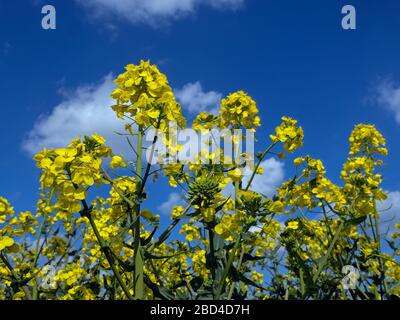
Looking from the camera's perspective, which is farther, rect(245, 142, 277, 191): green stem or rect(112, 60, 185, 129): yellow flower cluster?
rect(245, 142, 277, 191): green stem

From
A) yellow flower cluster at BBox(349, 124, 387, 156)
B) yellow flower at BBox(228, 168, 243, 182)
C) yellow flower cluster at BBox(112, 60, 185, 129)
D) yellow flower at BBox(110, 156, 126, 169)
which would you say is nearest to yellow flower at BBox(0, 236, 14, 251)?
yellow flower at BBox(110, 156, 126, 169)

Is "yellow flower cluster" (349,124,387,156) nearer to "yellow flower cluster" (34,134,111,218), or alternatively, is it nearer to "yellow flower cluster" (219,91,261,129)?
"yellow flower cluster" (219,91,261,129)

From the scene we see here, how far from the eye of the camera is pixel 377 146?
5336 millimetres

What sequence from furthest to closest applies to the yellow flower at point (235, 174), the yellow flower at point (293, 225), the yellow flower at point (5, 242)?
the yellow flower at point (293, 225)
the yellow flower at point (235, 174)
the yellow flower at point (5, 242)

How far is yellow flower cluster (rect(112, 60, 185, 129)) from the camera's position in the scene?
2713 millimetres

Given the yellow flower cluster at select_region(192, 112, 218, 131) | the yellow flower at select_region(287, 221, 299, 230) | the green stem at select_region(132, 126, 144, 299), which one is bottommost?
the green stem at select_region(132, 126, 144, 299)

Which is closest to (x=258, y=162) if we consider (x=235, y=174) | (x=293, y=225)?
(x=235, y=174)

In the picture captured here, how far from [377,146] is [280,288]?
6.89 feet

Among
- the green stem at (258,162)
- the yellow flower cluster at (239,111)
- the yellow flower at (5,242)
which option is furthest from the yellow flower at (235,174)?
the yellow flower at (5,242)

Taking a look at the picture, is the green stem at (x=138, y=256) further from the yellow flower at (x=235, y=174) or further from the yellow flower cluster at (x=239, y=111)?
the yellow flower cluster at (x=239, y=111)

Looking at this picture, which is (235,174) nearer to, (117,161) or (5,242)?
(117,161)

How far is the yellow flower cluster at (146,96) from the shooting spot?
2.71 meters

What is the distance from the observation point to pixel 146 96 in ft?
9.09

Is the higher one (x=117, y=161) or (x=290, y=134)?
(x=290, y=134)
